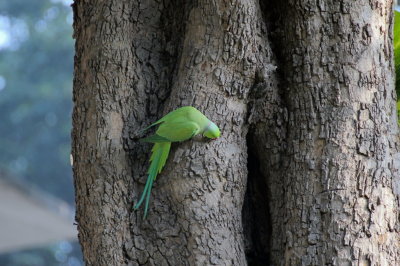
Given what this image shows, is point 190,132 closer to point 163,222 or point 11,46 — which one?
point 163,222

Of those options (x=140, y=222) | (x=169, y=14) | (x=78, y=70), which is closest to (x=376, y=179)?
→ (x=140, y=222)

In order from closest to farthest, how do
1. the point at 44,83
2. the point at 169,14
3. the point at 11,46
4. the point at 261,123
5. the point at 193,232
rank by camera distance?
the point at 193,232, the point at 261,123, the point at 169,14, the point at 44,83, the point at 11,46

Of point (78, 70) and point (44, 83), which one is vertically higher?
point (44, 83)

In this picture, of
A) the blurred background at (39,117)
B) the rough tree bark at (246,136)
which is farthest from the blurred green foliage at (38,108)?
the rough tree bark at (246,136)

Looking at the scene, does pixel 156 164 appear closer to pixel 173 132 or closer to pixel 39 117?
pixel 173 132

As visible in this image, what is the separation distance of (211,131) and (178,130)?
7 cm

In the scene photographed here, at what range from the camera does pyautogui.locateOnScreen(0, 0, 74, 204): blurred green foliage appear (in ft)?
28.4

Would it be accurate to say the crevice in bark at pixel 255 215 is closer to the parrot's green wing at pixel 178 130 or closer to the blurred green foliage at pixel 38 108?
the parrot's green wing at pixel 178 130

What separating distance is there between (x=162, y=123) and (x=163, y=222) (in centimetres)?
23

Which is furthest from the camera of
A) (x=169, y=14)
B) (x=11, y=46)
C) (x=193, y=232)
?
(x=11, y=46)

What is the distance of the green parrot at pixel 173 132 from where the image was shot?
4.35 feet

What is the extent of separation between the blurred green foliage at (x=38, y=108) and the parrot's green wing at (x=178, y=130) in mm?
7490

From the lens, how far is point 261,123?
1462mm

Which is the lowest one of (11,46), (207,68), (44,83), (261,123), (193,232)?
(193,232)
